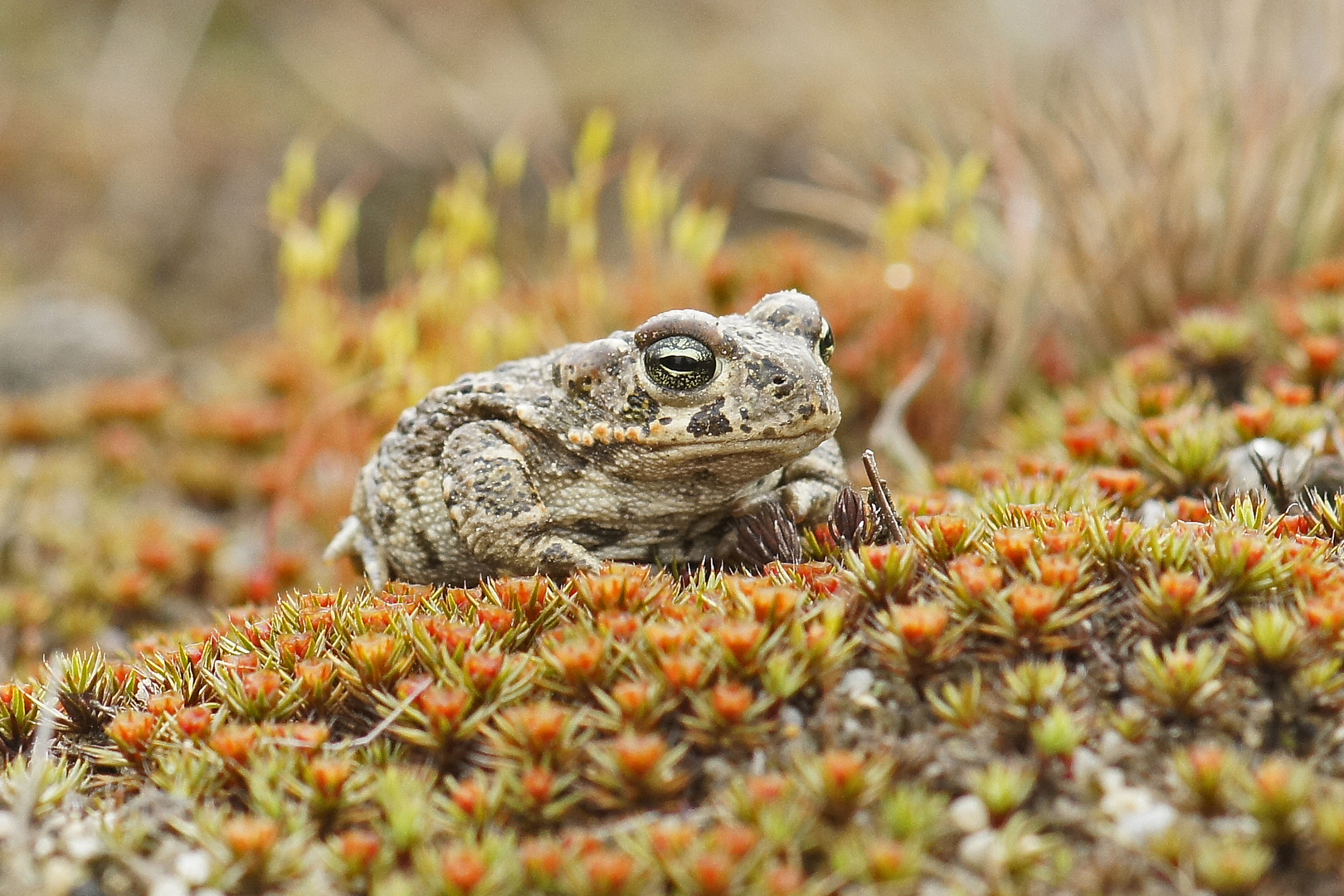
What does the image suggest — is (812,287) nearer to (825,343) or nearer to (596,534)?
(825,343)

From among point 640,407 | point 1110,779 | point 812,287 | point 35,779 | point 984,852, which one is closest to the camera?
point 984,852

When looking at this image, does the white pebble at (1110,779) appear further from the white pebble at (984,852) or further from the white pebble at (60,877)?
the white pebble at (60,877)

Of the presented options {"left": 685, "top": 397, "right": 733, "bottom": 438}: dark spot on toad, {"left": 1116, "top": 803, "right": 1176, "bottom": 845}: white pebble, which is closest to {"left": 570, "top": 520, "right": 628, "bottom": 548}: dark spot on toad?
{"left": 685, "top": 397, "right": 733, "bottom": 438}: dark spot on toad

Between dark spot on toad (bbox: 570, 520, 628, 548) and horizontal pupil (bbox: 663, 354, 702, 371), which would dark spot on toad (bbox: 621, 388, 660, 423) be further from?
dark spot on toad (bbox: 570, 520, 628, 548)

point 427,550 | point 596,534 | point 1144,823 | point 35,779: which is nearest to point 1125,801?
point 1144,823

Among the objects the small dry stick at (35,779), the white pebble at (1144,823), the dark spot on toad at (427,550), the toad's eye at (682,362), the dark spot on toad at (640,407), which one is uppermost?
the toad's eye at (682,362)

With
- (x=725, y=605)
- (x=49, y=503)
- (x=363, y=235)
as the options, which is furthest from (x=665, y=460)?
(x=363, y=235)

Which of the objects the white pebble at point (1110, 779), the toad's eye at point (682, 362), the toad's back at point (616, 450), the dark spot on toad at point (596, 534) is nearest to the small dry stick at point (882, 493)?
the toad's back at point (616, 450)
